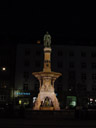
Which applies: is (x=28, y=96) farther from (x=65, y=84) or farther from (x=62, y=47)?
(x=62, y=47)

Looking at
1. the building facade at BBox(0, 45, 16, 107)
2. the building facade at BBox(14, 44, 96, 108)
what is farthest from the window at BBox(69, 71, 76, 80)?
the building facade at BBox(0, 45, 16, 107)

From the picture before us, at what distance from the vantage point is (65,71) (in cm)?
5919

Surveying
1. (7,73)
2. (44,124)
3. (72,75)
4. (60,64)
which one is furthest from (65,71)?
(44,124)

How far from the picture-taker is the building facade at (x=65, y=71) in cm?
5741

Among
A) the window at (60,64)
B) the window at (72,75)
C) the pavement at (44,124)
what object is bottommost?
the pavement at (44,124)

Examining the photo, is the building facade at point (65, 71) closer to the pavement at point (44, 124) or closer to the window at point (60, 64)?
the window at point (60, 64)

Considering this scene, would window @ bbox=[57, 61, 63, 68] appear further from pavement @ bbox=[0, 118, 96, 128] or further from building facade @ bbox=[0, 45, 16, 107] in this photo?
pavement @ bbox=[0, 118, 96, 128]

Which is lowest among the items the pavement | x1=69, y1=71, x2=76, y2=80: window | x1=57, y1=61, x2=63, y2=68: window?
the pavement

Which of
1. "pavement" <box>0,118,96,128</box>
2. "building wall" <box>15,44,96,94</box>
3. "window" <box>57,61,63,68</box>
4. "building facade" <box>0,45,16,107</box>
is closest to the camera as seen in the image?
"pavement" <box>0,118,96,128</box>

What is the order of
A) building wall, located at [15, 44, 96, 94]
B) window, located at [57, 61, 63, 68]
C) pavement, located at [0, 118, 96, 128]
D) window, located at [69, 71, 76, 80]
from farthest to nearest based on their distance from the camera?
window, located at [57, 61, 63, 68] → window, located at [69, 71, 76, 80] → building wall, located at [15, 44, 96, 94] → pavement, located at [0, 118, 96, 128]

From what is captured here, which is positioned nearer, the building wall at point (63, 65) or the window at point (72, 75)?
the building wall at point (63, 65)

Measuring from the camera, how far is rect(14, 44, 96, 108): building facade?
188 ft

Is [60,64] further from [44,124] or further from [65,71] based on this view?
[44,124]

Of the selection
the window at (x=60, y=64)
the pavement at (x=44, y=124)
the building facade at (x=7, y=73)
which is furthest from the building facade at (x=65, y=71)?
the pavement at (x=44, y=124)
